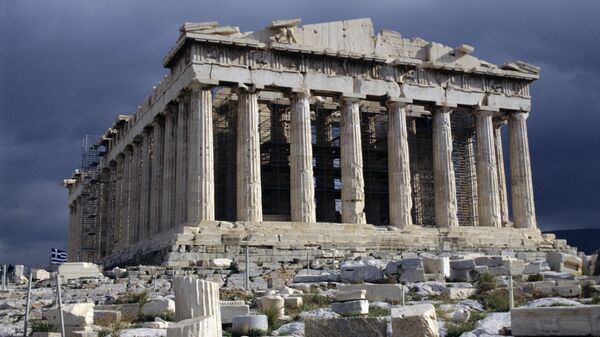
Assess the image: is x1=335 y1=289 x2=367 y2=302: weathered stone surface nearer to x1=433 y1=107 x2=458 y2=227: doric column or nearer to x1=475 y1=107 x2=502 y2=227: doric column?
x1=433 y1=107 x2=458 y2=227: doric column

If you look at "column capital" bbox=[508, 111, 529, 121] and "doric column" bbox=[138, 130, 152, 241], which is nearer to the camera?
"column capital" bbox=[508, 111, 529, 121]

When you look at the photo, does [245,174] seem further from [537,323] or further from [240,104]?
[537,323]

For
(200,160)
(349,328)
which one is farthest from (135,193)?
(349,328)

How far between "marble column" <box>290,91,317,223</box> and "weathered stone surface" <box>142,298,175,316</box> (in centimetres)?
1571

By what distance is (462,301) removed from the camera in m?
16.1

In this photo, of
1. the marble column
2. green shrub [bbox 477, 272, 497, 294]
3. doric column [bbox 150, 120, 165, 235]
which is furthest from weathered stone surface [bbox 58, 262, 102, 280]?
green shrub [bbox 477, 272, 497, 294]

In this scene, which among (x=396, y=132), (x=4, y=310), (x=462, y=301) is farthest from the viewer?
(x=396, y=132)

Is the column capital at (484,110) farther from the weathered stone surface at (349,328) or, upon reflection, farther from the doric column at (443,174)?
the weathered stone surface at (349,328)

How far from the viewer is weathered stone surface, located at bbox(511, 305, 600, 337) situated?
11055 millimetres

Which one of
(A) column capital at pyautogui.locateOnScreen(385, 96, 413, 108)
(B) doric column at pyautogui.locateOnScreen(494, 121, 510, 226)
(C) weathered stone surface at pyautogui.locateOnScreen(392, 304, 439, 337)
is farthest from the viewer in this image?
(B) doric column at pyautogui.locateOnScreen(494, 121, 510, 226)

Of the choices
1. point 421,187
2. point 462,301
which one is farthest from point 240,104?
point 462,301

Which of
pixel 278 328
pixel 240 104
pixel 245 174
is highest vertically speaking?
pixel 240 104

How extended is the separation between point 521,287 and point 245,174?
15514 mm

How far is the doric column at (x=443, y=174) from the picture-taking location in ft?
113
